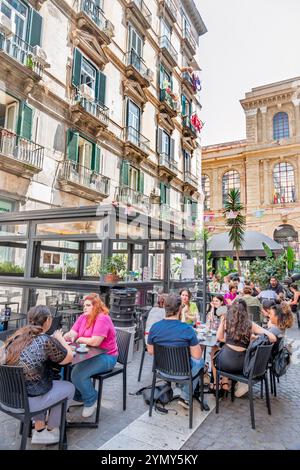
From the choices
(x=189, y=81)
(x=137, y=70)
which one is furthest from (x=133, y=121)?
(x=189, y=81)

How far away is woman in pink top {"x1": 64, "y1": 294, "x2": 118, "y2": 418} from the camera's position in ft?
12.1

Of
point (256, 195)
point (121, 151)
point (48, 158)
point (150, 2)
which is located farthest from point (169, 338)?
point (256, 195)

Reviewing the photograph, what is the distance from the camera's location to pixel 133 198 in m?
16.4

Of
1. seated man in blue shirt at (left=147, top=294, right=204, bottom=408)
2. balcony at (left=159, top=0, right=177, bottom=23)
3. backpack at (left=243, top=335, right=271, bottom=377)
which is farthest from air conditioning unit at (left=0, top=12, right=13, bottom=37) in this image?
balcony at (left=159, top=0, right=177, bottom=23)

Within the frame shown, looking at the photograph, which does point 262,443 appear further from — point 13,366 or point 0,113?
point 0,113

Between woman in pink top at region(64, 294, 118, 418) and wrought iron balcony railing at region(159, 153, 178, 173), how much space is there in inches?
626

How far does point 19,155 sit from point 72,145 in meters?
2.68

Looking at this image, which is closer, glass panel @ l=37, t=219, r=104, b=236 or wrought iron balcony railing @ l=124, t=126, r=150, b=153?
glass panel @ l=37, t=219, r=104, b=236

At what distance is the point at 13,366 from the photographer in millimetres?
2676

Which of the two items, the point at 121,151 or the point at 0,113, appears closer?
the point at 0,113

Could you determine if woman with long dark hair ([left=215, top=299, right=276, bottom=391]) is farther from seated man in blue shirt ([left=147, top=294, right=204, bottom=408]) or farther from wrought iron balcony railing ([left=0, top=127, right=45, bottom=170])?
wrought iron balcony railing ([left=0, top=127, right=45, bottom=170])

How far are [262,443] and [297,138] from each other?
3108 cm

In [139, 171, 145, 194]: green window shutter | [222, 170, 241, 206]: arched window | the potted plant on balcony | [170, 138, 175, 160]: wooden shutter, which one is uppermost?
[222, 170, 241, 206]: arched window

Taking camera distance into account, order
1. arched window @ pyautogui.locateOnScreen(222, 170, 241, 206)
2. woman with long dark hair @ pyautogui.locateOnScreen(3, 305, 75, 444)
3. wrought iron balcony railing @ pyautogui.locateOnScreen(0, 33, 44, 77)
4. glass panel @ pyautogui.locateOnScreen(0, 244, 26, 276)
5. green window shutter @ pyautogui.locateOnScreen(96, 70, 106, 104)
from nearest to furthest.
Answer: woman with long dark hair @ pyautogui.locateOnScreen(3, 305, 75, 444)
glass panel @ pyautogui.locateOnScreen(0, 244, 26, 276)
wrought iron balcony railing @ pyautogui.locateOnScreen(0, 33, 44, 77)
green window shutter @ pyautogui.locateOnScreen(96, 70, 106, 104)
arched window @ pyautogui.locateOnScreen(222, 170, 241, 206)
